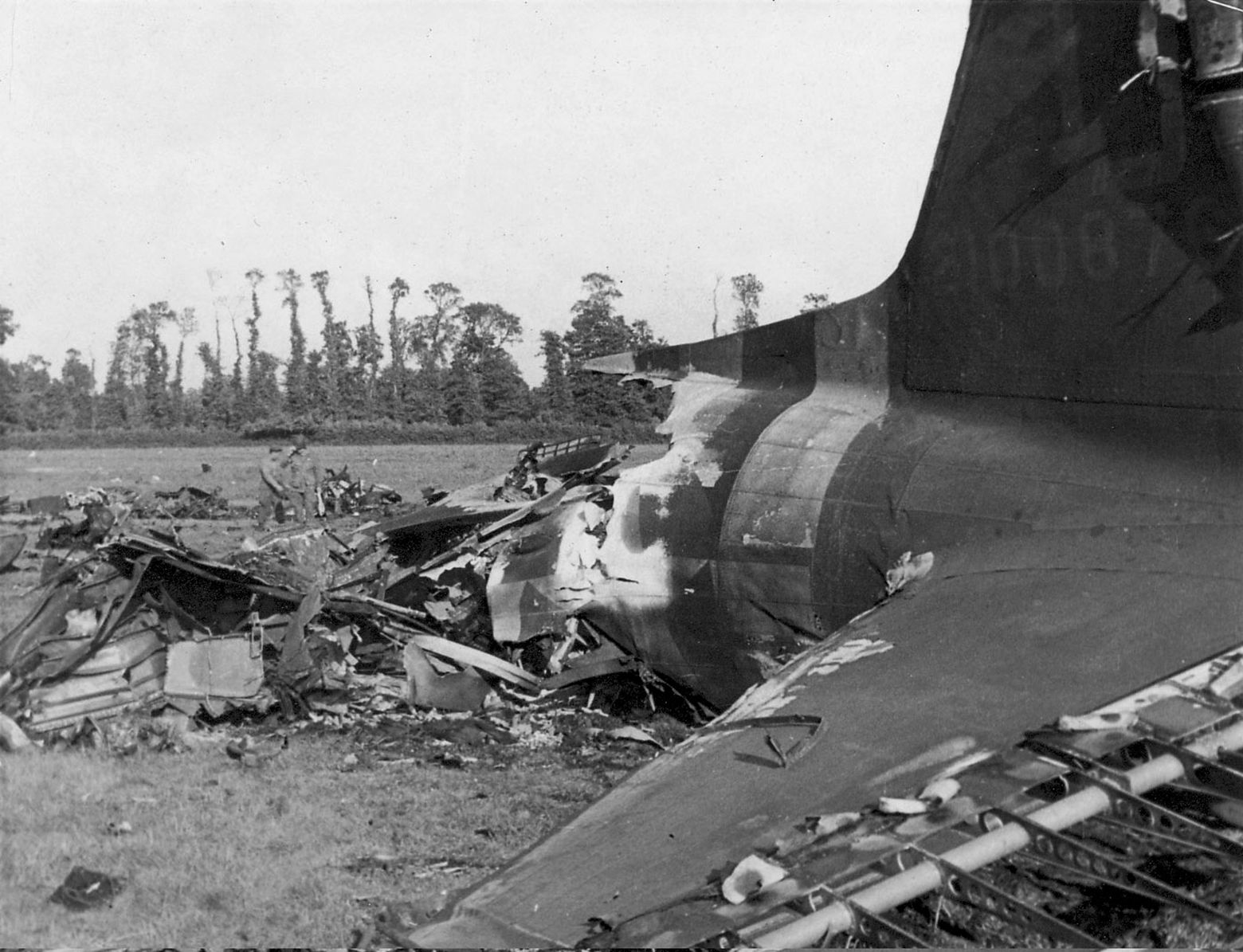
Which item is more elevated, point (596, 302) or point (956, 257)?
point (596, 302)

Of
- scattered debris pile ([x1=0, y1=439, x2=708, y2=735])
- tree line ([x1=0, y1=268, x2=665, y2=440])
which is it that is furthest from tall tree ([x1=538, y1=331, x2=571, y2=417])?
scattered debris pile ([x1=0, y1=439, x2=708, y2=735])

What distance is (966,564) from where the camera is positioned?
192 inches

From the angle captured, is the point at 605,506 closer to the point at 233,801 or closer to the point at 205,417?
the point at 233,801

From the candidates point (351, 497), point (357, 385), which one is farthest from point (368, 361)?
point (351, 497)

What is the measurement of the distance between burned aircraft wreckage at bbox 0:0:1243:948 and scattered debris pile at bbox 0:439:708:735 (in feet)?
0.32

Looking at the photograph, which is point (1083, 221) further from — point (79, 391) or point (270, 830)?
point (79, 391)

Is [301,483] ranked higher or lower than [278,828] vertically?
higher

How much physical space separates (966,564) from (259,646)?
5.06m

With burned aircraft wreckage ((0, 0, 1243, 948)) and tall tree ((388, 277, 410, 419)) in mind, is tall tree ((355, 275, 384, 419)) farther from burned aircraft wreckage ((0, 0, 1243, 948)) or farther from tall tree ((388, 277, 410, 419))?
burned aircraft wreckage ((0, 0, 1243, 948))

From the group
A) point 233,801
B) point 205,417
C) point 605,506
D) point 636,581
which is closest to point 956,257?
point 636,581

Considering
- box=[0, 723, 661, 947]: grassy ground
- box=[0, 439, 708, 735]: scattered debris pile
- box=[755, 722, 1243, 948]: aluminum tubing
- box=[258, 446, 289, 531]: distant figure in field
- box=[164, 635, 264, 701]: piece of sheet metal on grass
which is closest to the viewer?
box=[755, 722, 1243, 948]: aluminum tubing

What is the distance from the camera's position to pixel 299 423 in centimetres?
5178

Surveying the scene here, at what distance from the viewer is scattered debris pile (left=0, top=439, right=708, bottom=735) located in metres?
7.69

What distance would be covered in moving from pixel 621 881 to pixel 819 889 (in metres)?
0.57
